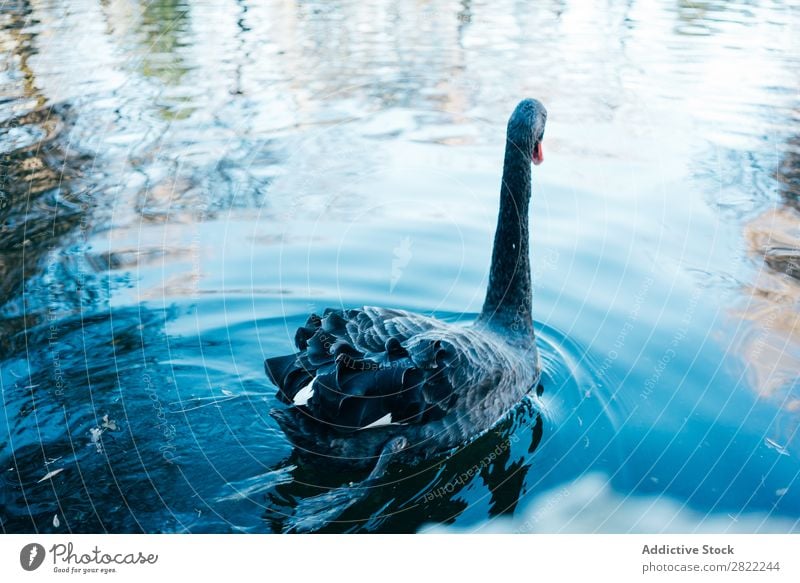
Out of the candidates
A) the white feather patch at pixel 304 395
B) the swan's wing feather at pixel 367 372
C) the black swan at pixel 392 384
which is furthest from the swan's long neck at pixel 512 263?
the white feather patch at pixel 304 395

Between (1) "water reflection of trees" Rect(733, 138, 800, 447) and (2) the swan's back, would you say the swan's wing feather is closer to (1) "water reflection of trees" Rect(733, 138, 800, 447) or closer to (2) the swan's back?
(2) the swan's back

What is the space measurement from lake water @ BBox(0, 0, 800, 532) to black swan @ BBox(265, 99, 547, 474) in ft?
0.46

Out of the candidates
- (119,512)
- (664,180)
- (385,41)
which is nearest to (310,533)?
(119,512)

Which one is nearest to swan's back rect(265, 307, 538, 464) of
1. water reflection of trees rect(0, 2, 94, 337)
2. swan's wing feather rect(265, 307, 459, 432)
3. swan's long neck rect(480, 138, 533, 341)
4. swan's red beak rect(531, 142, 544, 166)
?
swan's wing feather rect(265, 307, 459, 432)

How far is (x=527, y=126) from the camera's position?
3.41 metres

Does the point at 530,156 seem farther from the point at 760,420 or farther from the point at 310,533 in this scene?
the point at 310,533

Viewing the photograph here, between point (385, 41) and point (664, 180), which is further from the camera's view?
point (385, 41)

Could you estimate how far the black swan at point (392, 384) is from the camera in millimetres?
2814

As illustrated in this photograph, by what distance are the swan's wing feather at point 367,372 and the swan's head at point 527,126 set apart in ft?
2.97

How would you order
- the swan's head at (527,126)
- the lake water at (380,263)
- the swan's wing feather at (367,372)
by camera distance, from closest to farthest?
the swan's wing feather at (367,372) < the lake water at (380,263) < the swan's head at (527,126)

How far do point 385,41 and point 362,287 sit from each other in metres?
5.56

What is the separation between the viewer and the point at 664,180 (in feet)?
17.8

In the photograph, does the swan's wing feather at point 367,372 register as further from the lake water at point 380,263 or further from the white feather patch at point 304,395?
the lake water at point 380,263

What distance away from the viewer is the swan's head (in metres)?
3.41
